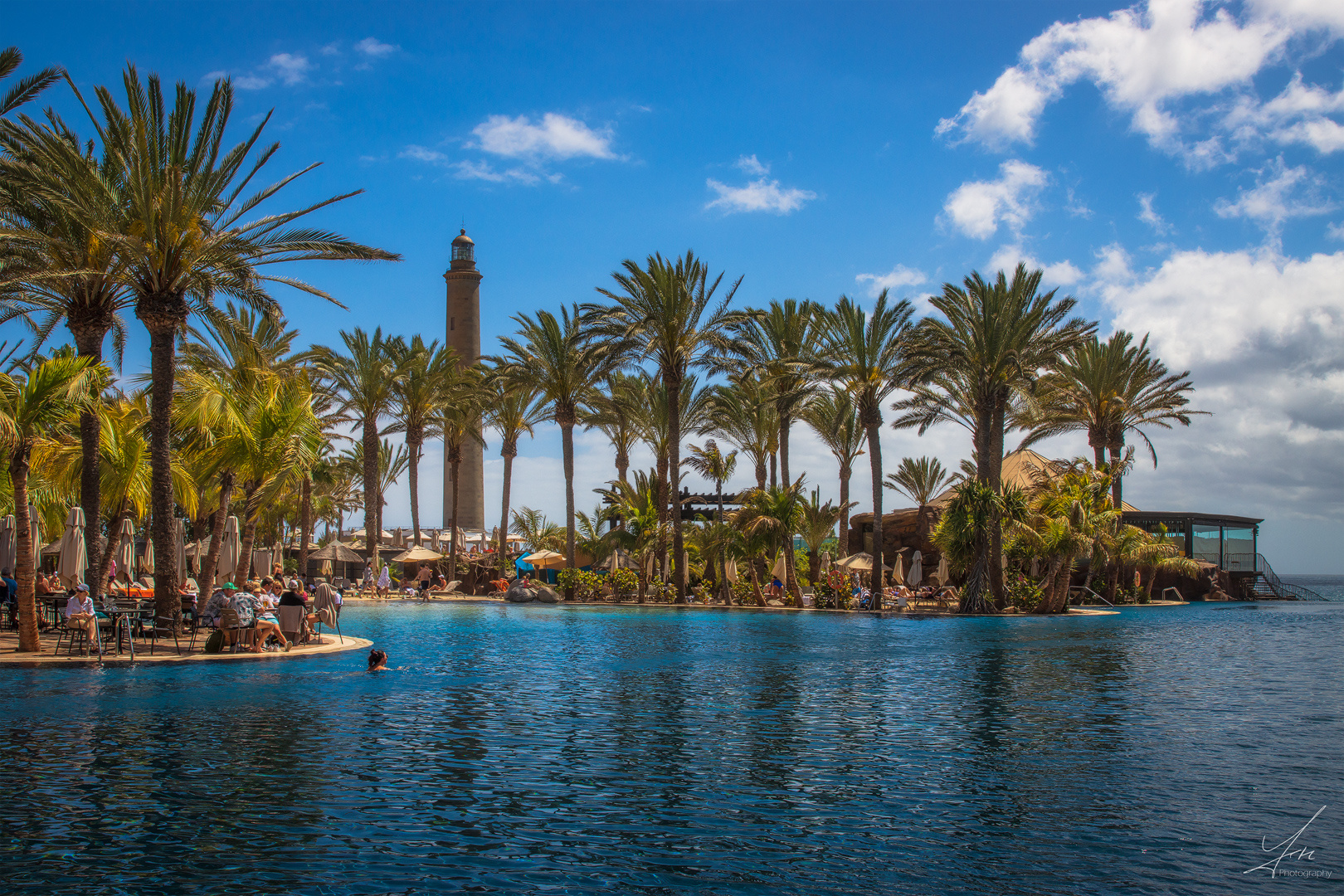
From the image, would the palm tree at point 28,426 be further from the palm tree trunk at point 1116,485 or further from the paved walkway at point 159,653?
the palm tree trunk at point 1116,485

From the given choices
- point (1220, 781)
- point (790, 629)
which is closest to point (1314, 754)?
point (1220, 781)

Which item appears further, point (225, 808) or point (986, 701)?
point (986, 701)

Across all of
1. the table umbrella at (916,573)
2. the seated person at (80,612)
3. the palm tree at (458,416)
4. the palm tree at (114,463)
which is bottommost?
the table umbrella at (916,573)

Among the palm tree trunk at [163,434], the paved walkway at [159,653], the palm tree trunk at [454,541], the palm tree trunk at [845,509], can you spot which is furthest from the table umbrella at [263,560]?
the palm tree trunk at [845,509]

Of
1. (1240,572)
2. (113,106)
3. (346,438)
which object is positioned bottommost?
(1240,572)

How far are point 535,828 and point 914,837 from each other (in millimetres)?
2598

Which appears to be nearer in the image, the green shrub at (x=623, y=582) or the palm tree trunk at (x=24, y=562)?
the palm tree trunk at (x=24, y=562)

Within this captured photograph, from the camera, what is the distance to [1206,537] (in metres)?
47.0

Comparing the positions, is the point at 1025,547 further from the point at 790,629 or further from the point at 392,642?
the point at 392,642

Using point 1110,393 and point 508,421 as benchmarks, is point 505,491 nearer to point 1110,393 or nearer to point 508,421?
point 508,421

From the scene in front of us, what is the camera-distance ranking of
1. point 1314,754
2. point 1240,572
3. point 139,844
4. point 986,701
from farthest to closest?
point 1240,572
point 986,701
point 1314,754
point 139,844

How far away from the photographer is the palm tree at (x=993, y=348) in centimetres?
3038

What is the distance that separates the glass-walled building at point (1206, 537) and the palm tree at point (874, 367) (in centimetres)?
1846

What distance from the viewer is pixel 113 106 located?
16.6 m
